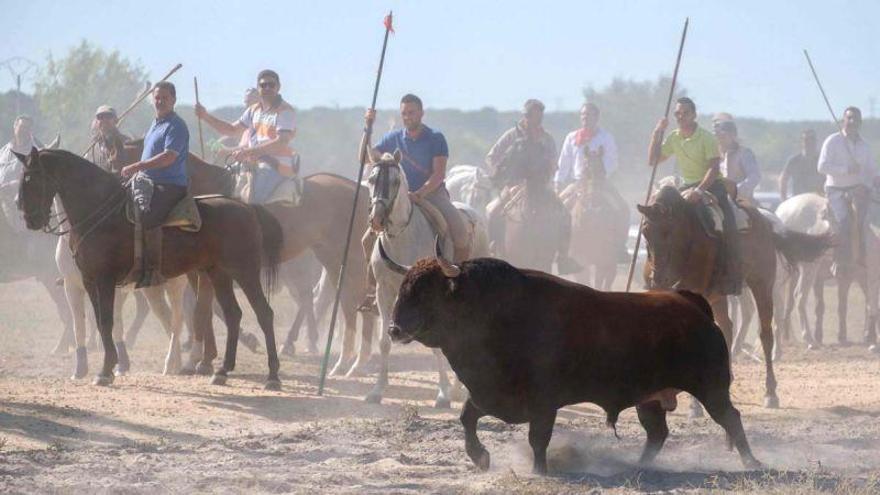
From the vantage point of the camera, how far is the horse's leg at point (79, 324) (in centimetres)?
1669

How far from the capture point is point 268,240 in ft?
54.8

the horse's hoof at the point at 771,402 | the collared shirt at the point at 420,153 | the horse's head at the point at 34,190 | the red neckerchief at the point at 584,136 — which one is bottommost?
the horse's hoof at the point at 771,402

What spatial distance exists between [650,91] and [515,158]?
73.7 meters

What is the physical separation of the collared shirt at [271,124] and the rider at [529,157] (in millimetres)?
3619

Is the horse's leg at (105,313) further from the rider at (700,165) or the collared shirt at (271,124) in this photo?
the rider at (700,165)

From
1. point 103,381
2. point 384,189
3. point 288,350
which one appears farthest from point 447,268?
point 288,350

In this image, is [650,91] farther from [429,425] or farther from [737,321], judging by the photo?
[429,425]

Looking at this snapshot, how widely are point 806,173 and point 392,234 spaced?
42.1 ft

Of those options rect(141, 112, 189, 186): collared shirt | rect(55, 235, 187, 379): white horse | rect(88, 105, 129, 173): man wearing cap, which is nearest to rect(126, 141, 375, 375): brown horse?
rect(88, 105, 129, 173): man wearing cap

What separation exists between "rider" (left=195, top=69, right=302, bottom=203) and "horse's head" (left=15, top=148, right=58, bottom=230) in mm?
2796

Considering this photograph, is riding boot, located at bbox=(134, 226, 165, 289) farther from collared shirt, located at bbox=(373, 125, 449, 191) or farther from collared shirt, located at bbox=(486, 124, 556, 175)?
collared shirt, located at bbox=(486, 124, 556, 175)

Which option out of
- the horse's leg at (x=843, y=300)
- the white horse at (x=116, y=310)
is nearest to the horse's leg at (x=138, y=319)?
the white horse at (x=116, y=310)

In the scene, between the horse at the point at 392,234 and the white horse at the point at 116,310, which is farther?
the white horse at the point at 116,310

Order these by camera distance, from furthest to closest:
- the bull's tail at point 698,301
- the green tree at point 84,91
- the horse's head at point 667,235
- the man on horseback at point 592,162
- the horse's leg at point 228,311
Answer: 1. the green tree at point 84,91
2. the man on horseback at point 592,162
3. the horse's leg at point 228,311
4. the horse's head at point 667,235
5. the bull's tail at point 698,301
